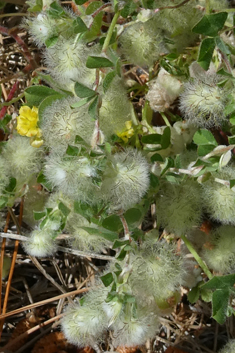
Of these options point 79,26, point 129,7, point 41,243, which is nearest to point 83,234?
point 41,243

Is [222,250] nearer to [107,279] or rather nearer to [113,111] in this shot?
[107,279]

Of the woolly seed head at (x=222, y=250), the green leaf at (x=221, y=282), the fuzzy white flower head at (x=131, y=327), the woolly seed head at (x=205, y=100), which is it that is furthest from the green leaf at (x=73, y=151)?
the woolly seed head at (x=222, y=250)

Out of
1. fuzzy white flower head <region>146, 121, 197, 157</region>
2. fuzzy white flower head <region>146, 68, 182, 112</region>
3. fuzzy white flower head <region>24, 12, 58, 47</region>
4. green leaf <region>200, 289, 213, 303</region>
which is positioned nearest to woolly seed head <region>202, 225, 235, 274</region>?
green leaf <region>200, 289, 213, 303</region>

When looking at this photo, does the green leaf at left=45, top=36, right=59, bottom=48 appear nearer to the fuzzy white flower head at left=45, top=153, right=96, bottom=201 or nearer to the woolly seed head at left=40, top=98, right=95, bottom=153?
the woolly seed head at left=40, top=98, right=95, bottom=153

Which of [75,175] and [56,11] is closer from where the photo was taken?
[75,175]

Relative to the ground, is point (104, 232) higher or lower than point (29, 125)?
lower

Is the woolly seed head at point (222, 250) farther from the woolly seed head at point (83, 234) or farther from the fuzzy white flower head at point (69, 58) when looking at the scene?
the fuzzy white flower head at point (69, 58)
